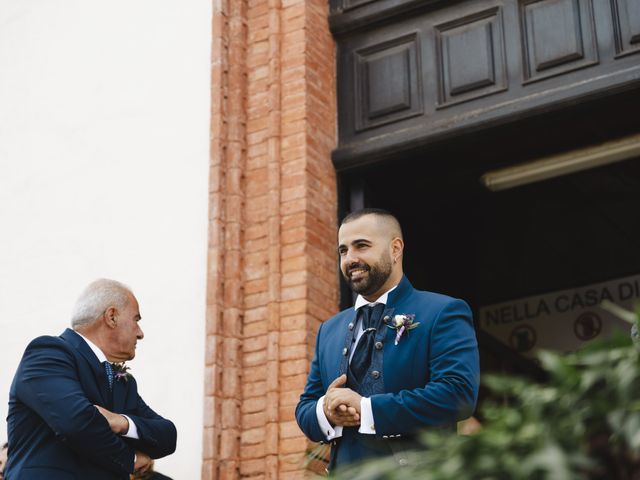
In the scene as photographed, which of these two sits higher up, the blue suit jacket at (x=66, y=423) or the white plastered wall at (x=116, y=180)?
the white plastered wall at (x=116, y=180)

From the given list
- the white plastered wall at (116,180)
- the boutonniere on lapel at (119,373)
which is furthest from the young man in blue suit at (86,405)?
the white plastered wall at (116,180)

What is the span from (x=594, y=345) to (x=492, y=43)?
517cm

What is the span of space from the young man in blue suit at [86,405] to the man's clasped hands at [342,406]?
1003mm

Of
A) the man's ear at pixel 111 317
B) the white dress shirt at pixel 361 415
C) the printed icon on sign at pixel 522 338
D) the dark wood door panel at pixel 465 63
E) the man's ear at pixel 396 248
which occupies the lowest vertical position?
the white dress shirt at pixel 361 415

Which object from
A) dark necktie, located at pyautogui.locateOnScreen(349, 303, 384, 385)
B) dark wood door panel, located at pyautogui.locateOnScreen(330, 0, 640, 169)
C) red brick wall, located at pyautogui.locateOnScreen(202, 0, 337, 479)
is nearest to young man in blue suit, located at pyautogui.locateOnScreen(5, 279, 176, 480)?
dark necktie, located at pyautogui.locateOnScreen(349, 303, 384, 385)

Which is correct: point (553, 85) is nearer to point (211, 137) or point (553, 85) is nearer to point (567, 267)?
point (211, 137)

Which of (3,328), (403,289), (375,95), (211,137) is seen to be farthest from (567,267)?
(403,289)

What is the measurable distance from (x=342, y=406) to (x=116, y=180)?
3946mm

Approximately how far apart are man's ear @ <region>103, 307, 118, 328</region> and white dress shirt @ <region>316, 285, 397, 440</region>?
1.14 metres

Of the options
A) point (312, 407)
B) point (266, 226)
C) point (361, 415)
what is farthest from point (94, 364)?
point (266, 226)

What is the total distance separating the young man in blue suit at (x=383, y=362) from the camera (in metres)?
3.89

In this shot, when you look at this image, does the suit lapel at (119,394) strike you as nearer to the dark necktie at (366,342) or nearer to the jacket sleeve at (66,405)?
the jacket sleeve at (66,405)

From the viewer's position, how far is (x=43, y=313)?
742 centimetres

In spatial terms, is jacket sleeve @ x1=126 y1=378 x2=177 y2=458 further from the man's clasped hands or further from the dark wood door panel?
the dark wood door panel
